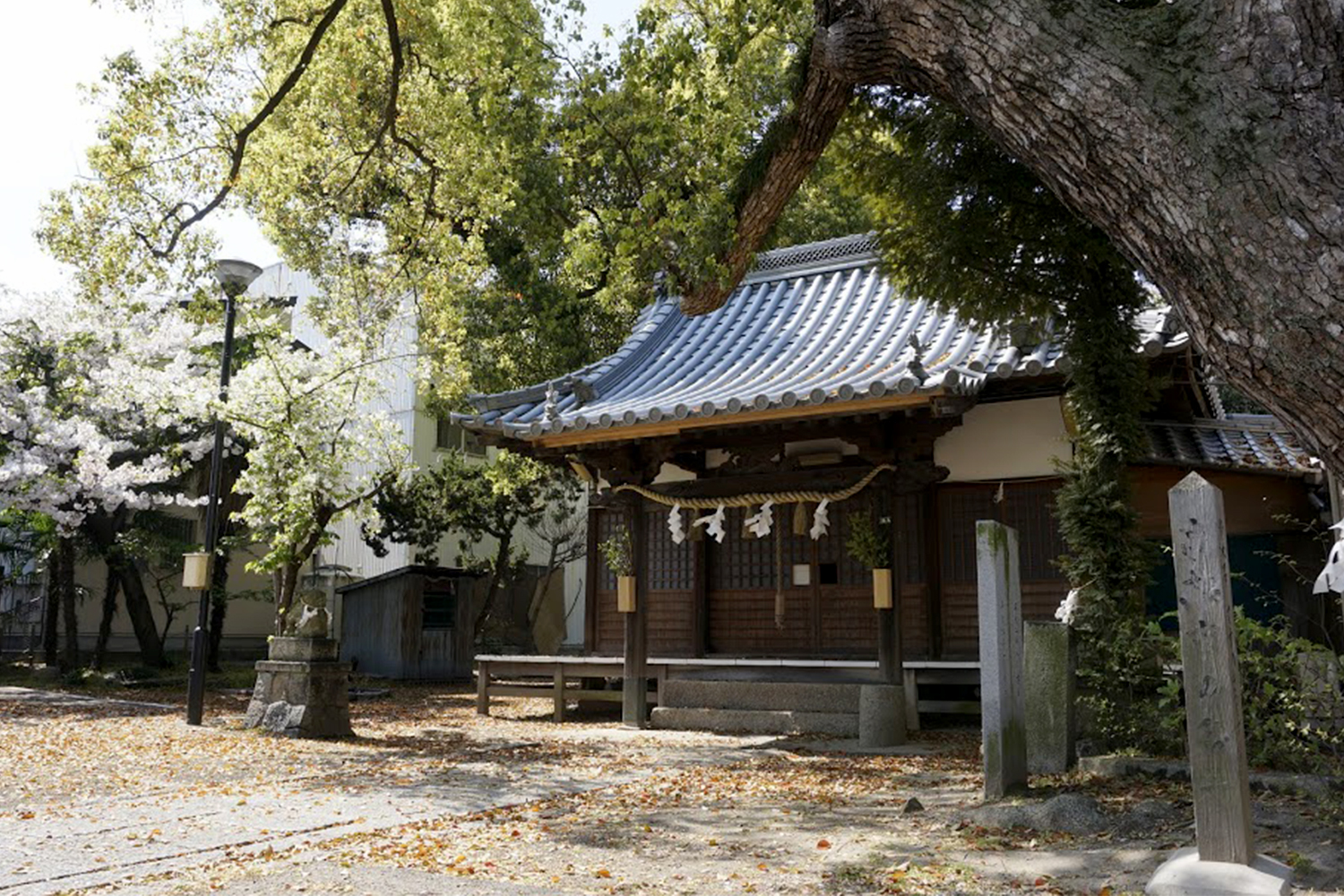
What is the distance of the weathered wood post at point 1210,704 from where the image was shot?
4.35m

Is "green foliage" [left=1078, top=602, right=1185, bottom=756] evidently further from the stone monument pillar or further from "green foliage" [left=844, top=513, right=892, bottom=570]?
the stone monument pillar

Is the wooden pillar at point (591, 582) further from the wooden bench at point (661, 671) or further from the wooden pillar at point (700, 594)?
the wooden pillar at point (700, 594)

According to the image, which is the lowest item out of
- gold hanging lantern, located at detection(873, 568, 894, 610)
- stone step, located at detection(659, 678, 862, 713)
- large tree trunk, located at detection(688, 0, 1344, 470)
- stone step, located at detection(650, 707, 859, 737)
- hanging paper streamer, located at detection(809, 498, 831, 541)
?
stone step, located at detection(650, 707, 859, 737)

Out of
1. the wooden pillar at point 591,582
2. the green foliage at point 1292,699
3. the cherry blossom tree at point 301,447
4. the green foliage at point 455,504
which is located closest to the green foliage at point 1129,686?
the green foliage at point 1292,699

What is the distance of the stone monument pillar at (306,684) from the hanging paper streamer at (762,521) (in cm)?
480

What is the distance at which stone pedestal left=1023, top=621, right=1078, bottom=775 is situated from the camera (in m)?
7.26

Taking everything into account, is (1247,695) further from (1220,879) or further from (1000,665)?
(1220,879)

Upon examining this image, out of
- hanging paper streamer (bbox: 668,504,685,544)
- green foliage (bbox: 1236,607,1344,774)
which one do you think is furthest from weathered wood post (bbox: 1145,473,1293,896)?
hanging paper streamer (bbox: 668,504,685,544)

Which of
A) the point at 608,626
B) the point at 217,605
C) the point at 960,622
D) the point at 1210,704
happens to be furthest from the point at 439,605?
the point at 1210,704

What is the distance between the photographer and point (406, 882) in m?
4.91

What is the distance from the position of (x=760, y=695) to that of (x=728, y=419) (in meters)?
3.29

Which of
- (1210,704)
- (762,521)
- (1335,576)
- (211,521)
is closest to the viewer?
(1335,576)

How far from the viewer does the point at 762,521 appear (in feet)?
39.3

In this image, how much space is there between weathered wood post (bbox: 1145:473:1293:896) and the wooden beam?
514 centimetres
